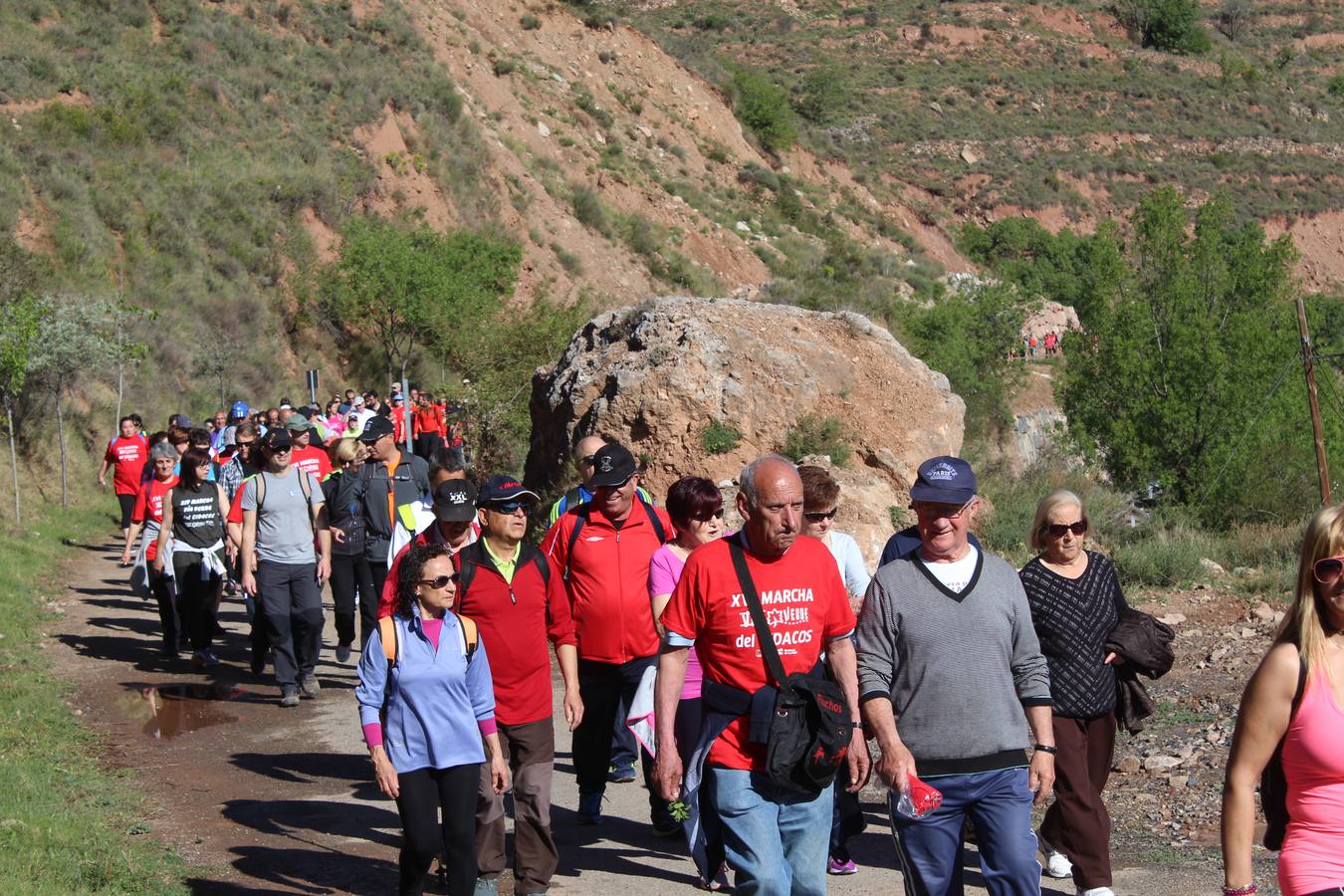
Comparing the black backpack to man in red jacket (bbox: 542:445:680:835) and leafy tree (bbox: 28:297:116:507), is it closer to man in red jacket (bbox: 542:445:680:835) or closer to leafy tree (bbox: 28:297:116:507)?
man in red jacket (bbox: 542:445:680:835)

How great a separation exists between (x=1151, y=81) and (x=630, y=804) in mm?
94255

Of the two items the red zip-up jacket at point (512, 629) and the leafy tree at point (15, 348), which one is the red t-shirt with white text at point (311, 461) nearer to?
the red zip-up jacket at point (512, 629)

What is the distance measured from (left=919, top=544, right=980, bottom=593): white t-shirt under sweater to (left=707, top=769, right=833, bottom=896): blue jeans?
829 millimetres

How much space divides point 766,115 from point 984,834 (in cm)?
6027

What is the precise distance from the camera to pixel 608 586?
6883mm

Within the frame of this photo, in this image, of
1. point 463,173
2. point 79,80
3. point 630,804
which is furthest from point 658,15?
point 630,804

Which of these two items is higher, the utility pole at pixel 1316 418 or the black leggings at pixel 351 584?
the utility pole at pixel 1316 418

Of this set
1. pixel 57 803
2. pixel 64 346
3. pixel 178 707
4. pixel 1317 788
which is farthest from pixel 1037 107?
pixel 1317 788

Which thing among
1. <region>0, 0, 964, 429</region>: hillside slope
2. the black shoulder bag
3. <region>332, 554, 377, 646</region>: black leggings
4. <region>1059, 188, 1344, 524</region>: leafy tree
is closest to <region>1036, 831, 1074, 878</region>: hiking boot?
the black shoulder bag

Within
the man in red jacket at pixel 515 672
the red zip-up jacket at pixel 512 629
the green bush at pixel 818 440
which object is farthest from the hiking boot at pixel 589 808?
the green bush at pixel 818 440

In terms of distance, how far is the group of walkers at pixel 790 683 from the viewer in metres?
4.39

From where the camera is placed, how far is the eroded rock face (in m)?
13.8

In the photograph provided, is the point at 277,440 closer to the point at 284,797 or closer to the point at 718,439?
the point at 284,797

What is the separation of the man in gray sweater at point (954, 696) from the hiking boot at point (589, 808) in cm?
300
